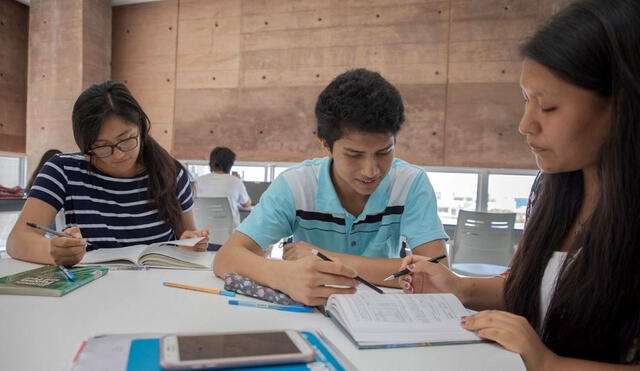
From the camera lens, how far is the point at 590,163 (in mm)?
834

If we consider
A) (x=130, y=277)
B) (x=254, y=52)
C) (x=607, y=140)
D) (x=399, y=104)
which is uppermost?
(x=254, y=52)

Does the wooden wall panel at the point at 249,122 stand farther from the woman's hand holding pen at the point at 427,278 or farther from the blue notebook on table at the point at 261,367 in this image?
the blue notebook on table at the point at 261,367

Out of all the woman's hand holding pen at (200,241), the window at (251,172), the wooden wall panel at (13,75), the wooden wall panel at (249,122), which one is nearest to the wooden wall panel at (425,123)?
the wooden wall panel at (249,122)

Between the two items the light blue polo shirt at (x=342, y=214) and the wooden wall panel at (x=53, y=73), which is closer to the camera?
the light blue polo shirt at (x=342, y=214)

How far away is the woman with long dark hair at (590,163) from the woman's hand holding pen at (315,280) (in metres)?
0.28

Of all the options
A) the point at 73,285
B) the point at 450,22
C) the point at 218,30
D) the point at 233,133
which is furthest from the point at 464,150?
the point at 73,285

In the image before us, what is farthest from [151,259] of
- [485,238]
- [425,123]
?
[425,123]

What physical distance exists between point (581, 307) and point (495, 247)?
7.85 ft

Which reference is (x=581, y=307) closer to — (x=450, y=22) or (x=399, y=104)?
(x=399, y=104)

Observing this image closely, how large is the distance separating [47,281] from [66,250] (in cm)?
19

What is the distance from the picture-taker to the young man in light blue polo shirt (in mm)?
1203

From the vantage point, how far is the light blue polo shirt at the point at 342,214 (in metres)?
1.38

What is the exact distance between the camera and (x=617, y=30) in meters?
0.72

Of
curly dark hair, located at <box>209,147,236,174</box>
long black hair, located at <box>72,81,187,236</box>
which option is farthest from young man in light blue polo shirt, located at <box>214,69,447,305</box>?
curly dark hair, located at <box>209,147,236,174</box>
